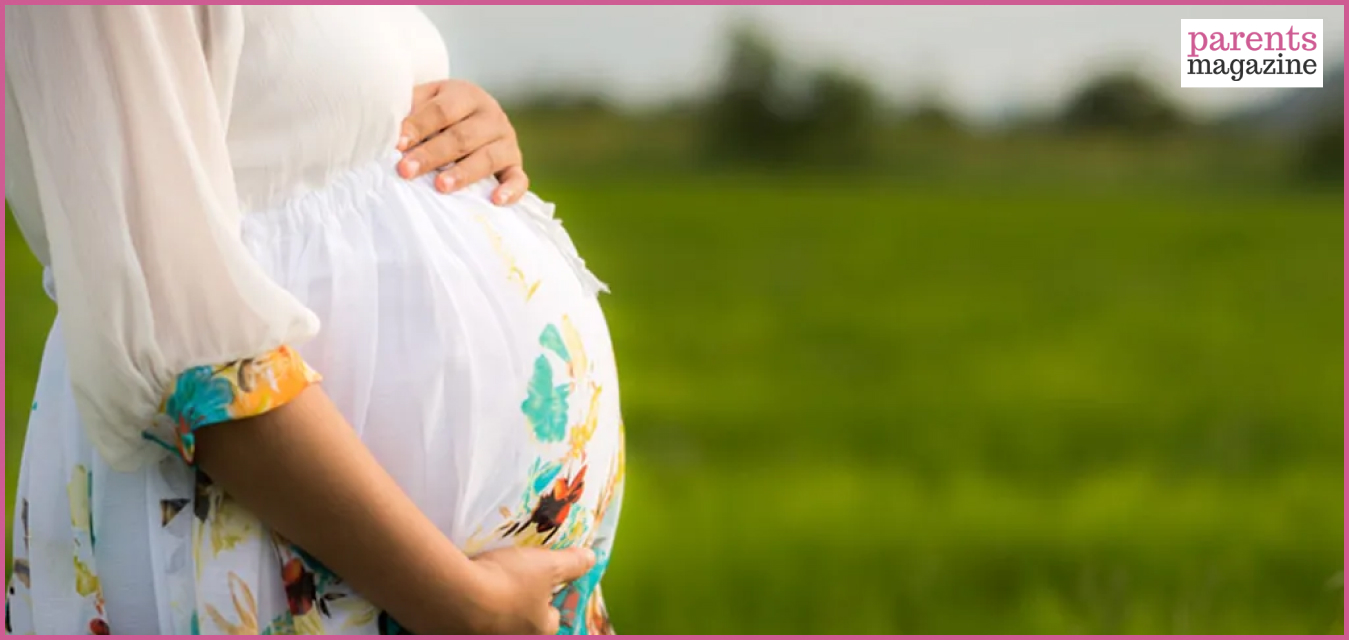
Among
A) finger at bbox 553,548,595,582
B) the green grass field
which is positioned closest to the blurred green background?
the green grass field

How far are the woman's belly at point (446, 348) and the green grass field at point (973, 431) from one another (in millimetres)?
1545

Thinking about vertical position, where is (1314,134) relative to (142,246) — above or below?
below

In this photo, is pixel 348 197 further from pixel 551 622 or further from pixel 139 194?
pixel 551 622

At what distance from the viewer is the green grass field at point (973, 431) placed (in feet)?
9.15

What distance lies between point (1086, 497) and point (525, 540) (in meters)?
2.48

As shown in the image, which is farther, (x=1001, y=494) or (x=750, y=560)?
(x=1001, y=494)

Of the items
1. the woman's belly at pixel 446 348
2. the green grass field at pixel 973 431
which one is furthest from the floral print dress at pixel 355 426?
the green grass field at pixel 973 431

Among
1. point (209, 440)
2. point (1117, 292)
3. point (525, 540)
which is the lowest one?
point (1117, 292)

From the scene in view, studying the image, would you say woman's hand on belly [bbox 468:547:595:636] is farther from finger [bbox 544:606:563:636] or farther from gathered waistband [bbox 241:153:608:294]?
gathered waistband [bbox 241:153:608:294]

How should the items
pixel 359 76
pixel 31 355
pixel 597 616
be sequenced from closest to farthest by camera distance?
1. pixel 359 76
2. pixel 597 616
3. pixel 31 355

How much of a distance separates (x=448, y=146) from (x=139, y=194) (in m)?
0.33

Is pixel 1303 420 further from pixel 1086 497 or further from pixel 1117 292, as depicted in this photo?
pixel 1117 292

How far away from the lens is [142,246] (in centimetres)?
94

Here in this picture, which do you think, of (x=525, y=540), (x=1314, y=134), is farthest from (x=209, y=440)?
(x=1314, y=134)
